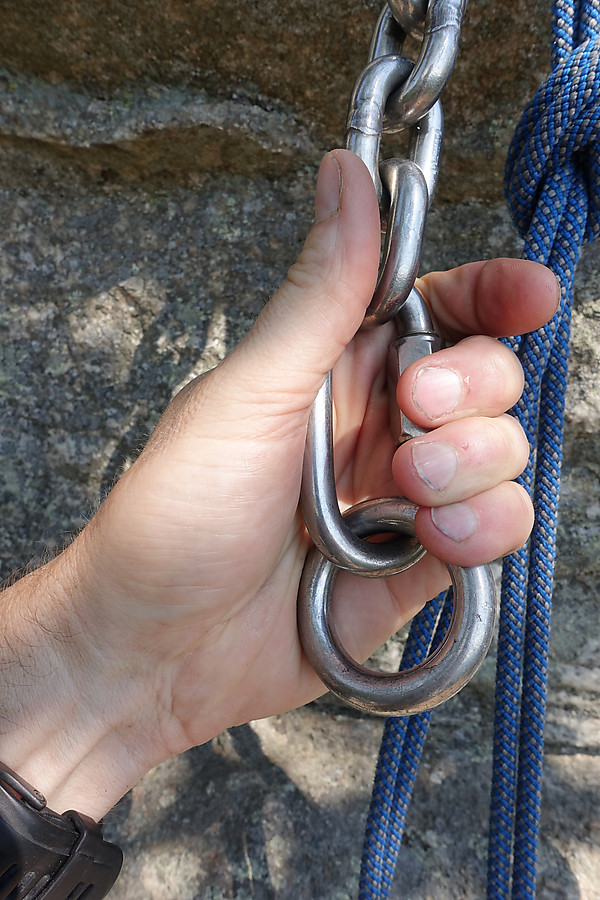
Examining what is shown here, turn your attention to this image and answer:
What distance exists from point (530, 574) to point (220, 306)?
31.0 inches

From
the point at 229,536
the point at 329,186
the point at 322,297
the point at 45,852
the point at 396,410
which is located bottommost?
the point at 45,852

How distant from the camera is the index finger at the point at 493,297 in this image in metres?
0.78

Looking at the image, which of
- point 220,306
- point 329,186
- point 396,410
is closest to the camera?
point 329,186

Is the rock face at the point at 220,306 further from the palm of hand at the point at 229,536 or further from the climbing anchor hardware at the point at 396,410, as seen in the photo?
the climbing anchor hardware at the point at 396,410

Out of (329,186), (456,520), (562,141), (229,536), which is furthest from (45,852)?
(562,141)

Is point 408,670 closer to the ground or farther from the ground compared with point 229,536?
closer to the ground

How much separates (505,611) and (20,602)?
0.70 meters

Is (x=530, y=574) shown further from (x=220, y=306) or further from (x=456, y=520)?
(x=220, y=306)

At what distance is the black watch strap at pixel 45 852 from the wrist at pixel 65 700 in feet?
0.18

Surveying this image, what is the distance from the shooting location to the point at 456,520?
2.32ft

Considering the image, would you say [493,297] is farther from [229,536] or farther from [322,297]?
[229,536]

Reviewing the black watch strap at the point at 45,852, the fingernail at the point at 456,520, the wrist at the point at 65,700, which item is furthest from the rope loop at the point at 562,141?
the black watch strap at the point at 45,852

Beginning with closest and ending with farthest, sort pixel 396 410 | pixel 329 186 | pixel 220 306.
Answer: pixel 329 186
pixel 396 410
pixel 220 306

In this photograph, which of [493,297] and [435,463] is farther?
[493,297]
